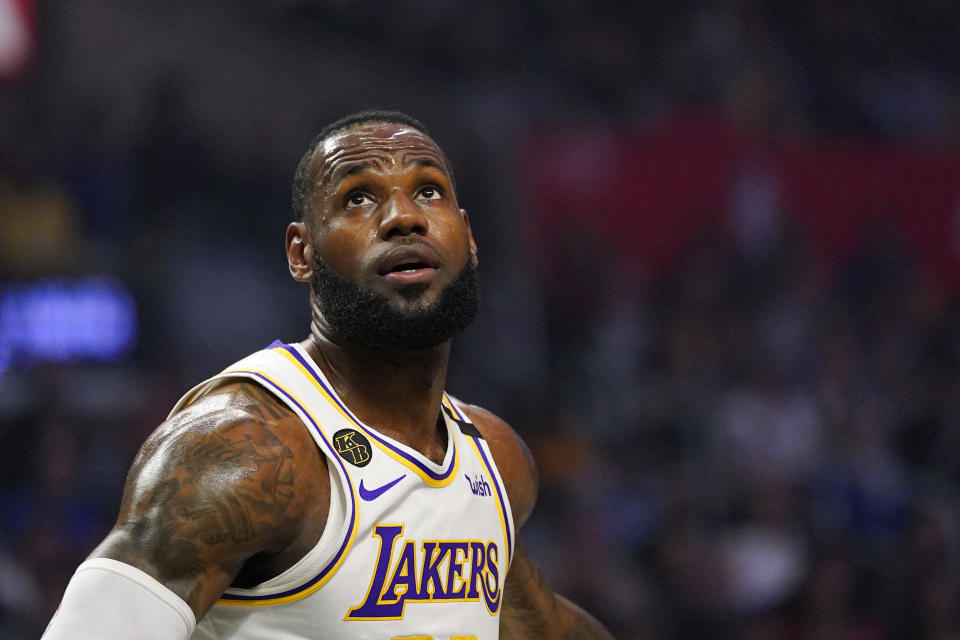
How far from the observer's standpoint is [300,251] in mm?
2717

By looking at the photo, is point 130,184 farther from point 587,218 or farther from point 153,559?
point 153,559

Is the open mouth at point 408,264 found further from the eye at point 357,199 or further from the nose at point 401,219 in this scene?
the eye at point 357,199

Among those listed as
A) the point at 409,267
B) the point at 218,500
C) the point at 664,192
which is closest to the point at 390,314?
the point at 409,267

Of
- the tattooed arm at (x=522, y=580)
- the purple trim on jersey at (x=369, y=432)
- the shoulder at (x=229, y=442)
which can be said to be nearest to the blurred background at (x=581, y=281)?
the tattooed arm at (x=522, y=580)

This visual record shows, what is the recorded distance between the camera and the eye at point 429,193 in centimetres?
263

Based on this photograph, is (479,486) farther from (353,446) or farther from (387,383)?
(353,446)

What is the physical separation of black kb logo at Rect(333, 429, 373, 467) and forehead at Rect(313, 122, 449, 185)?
1.90 feet

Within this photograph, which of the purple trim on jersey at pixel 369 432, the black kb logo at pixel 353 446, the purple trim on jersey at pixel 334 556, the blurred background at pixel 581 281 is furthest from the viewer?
the blurred background at pixel 581 281

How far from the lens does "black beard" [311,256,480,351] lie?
248 cm

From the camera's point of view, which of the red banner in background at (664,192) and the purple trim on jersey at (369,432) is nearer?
the purple trim on jersey at (369,432)

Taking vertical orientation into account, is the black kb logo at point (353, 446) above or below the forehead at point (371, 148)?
below

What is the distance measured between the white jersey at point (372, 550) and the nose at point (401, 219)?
1.07 ft

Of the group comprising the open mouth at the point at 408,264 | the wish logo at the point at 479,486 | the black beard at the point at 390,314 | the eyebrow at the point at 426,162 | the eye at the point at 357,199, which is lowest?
the wish logo at the point at 479,486

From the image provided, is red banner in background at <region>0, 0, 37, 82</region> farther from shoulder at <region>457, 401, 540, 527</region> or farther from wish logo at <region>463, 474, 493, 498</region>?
wish logo at <region>463, 474, 493, 498</region>
